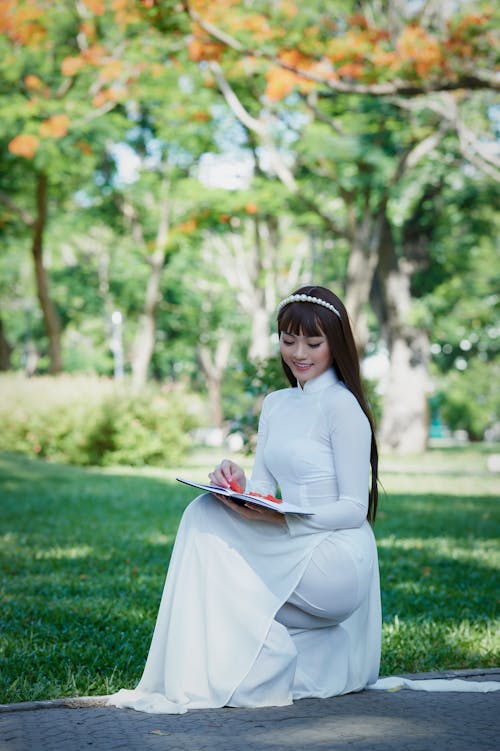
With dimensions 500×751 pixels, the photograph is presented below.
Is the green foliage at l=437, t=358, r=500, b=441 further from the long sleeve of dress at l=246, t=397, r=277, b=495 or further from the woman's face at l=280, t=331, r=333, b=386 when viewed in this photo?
the woman's face at l=280, t=331, r=333, b=386

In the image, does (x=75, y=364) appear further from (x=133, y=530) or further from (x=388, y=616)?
(x=388, y=616)

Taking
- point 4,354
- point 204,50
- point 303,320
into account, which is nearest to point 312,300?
→ point 303,320

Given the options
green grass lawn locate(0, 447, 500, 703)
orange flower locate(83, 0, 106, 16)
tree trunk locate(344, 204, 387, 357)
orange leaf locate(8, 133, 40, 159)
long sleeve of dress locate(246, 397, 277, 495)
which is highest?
orange flower locate(83, 0, 106, 16)

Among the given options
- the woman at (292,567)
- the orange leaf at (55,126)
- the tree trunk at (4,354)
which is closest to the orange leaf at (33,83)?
the orange leaf at (55,126)

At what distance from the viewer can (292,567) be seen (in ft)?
14.2

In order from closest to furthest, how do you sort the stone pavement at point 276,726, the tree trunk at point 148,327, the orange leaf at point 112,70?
the stone pavement at point 276,726 < the orange leaf at point 112,70 < the tree trunk at point 148,327

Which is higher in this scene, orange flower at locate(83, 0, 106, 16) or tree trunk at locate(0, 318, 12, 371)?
orange flower at locate(83, 0, 106, 16)

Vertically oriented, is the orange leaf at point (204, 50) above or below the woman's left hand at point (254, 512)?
above

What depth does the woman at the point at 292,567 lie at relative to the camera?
13.7 feet

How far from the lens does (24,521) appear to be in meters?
11.3

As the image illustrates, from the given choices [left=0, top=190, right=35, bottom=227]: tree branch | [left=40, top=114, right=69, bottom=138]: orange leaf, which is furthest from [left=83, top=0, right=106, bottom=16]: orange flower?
[left=0, top=190, right=35, bottom=227]: tree branch

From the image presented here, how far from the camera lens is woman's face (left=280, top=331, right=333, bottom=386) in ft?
15.1

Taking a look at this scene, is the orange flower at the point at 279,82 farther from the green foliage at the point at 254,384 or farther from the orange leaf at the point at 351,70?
the green foliage at the point at 254,384

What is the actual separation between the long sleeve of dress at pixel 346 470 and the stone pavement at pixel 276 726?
2.33 ft
